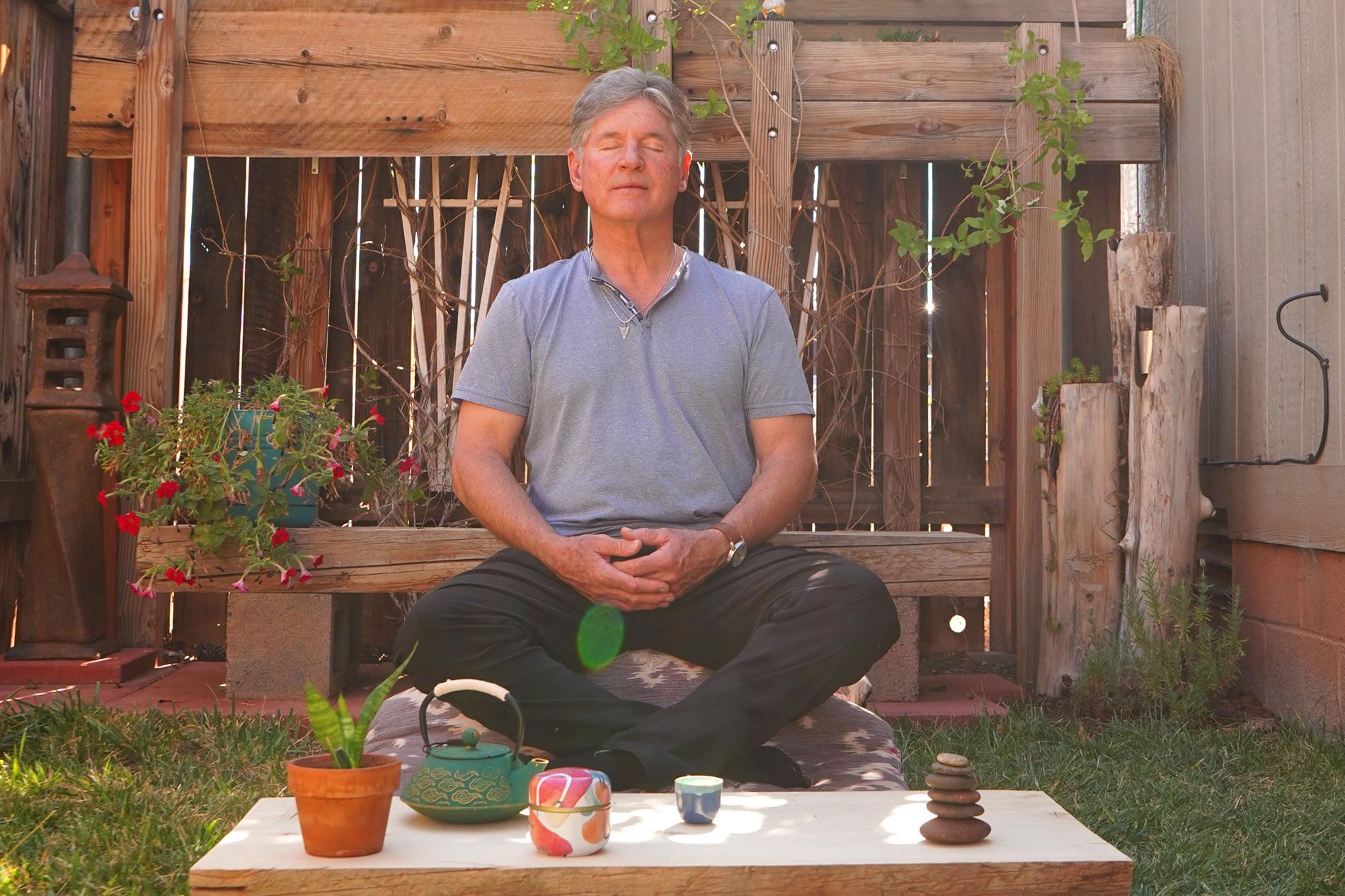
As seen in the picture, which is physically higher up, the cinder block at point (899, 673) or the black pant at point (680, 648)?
the black pant at point (680, 648)

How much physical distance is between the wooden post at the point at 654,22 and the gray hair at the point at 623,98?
1.17 m

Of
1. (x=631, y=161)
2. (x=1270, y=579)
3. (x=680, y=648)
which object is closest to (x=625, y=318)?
(x=631, y=161)

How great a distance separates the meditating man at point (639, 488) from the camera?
2.29 metres

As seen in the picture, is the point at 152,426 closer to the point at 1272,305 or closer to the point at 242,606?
the point at 242,606

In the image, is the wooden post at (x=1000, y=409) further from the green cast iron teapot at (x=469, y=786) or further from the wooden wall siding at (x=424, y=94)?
the green cast iron teapot at (x=469, y=786)

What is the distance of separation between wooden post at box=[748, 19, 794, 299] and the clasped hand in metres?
1.69

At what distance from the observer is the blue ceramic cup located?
1597 mm

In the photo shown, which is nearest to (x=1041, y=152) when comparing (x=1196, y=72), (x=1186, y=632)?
(x=1196, y=72)

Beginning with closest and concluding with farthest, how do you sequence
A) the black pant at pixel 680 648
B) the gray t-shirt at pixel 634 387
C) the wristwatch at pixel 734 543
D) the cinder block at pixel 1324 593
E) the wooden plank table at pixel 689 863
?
the wooden plank table at pixel 689 863, the black pant at pixel 680 648, the wristwatch at pixel 734 543, the gray t-shirt at pixel 634 387, the cinder block at pixel 1324 593

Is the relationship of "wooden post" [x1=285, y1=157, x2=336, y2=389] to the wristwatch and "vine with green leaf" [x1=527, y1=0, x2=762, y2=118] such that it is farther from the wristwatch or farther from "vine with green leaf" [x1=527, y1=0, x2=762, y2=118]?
the wristwatch

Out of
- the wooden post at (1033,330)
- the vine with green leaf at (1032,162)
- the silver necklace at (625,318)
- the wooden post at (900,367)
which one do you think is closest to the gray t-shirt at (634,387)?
the silver necklace at (625,318)

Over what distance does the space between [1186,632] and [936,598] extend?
1.14 meters

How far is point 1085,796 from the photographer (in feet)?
8.75

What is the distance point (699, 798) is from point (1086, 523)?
2444 millimetres
